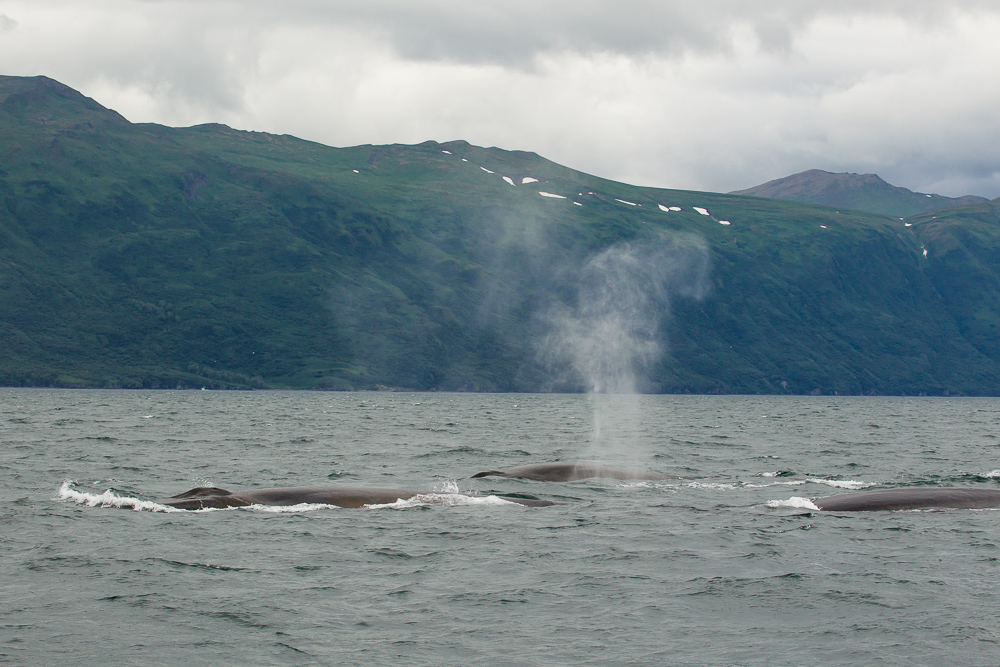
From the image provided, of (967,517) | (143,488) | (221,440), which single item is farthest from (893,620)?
(221,440)

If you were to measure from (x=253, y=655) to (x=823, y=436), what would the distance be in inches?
2438

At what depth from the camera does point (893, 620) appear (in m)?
16.0

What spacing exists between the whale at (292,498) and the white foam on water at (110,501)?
411 mm

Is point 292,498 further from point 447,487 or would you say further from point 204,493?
point 447,487

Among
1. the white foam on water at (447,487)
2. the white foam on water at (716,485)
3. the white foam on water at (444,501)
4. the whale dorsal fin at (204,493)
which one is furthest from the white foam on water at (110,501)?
the white foam on water at (716,485)

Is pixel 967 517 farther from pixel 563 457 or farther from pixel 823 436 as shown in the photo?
pixel 823 436

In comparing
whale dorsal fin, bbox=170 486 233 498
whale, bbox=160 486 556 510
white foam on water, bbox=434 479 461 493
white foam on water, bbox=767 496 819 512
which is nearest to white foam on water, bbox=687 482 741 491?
white foam on water, bbox=767 496 819 512

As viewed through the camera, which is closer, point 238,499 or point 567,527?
point 567,527

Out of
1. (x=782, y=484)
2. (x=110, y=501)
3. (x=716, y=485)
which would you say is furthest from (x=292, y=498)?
(x=782, y=484)

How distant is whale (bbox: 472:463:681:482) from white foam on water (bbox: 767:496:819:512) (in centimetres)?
706

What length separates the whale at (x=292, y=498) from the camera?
26.6 m

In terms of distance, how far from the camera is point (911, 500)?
28125mm

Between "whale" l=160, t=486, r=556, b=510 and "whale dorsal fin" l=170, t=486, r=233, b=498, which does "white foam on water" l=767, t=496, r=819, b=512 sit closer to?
"whale" l=160, t=486, r=556, b=510

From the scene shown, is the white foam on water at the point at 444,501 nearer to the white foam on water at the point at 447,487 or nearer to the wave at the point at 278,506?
the wave at the point at 278,506
